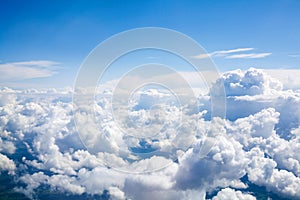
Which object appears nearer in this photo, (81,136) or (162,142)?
(81,136)

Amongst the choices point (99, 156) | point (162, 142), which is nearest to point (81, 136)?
point (99, 156)

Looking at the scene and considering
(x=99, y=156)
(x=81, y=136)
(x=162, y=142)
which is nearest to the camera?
(x=81, y=136)

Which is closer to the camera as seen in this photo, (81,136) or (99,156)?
(81,136)

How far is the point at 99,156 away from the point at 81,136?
12769 millimetres

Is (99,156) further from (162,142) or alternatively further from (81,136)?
(162,142)

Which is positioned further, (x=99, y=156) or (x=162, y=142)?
(x=162, y=142)

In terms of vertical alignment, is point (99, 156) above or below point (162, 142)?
above

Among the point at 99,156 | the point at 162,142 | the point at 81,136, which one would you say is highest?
the point at 81,136

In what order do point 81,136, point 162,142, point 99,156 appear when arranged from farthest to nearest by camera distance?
point 162,142, point 99,156, point 81,136

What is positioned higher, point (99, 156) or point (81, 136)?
point (81, 136)

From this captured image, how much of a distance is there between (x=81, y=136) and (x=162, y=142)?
156 metres

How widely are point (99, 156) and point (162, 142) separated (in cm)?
14321

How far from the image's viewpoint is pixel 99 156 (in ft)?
112
